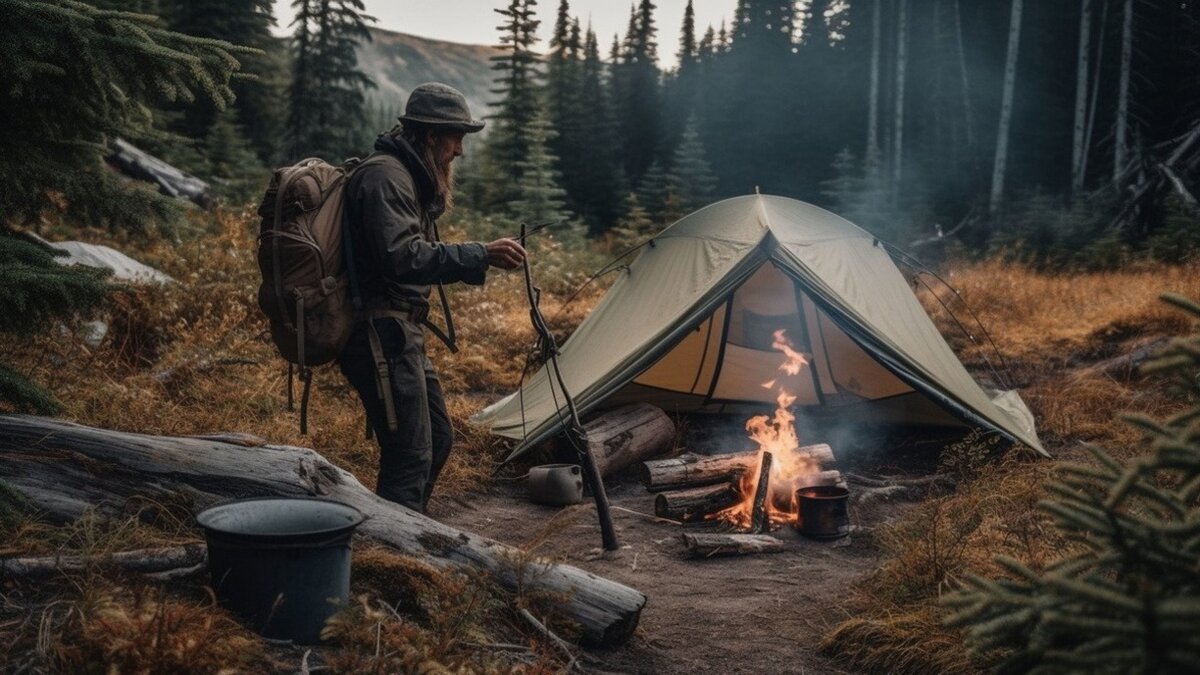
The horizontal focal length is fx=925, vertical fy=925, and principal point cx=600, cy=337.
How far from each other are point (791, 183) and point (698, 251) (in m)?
25.2

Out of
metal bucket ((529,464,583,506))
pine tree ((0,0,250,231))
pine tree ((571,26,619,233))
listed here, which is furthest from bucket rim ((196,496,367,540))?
pine tree ((571,26,619,233))

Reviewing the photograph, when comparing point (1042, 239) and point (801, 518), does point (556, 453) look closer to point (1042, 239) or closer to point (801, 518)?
point (801, 518)

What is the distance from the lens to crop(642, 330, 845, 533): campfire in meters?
6.08

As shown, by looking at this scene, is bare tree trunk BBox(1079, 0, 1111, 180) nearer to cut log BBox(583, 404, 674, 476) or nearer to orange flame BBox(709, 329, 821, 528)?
orange flame BBox(709, 329, 821, 528)

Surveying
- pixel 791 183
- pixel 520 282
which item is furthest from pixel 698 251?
pixel 791 183

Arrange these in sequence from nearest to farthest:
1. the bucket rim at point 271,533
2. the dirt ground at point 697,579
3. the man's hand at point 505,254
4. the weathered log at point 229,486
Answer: the bucket rim at point 271,533 → the weathered log at point 229,486 → the dirt ground at point 697,579 → the man's hand at point 505,254

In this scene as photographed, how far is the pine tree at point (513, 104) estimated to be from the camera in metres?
24.0

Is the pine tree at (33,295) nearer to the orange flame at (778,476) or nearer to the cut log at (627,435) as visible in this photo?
the cut log at (627,435)

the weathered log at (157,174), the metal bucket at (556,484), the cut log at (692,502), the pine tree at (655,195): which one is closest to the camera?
the cut log at (692,502)

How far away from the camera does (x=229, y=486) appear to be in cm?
359

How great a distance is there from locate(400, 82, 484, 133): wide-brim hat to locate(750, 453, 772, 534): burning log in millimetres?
3111

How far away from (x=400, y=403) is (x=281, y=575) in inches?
50.2

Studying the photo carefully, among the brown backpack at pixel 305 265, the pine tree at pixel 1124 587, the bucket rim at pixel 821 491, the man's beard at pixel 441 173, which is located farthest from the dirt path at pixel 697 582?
the pine tree at pixel 1124 587

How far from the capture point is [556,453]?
7047 millimetres
